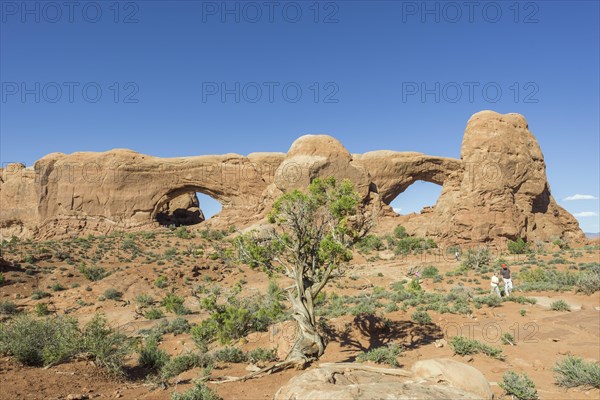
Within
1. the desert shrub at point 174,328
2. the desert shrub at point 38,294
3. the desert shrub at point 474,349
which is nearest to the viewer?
the desert shrub at point 474,349

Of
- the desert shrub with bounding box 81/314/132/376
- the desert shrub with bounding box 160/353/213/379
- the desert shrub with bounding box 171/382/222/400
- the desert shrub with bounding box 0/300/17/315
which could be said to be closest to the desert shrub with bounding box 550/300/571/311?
the desert shrub with bounding box 160/353/213/379

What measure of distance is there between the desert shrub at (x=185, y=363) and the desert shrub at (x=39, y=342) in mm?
2022

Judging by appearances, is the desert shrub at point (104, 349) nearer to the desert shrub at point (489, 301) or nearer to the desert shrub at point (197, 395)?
the desert shrub at point (197, 395)

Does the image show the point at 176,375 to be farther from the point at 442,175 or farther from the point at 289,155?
the point at 442,175

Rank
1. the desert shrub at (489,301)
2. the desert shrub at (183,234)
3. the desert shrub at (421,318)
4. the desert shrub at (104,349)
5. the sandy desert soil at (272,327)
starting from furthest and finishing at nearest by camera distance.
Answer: the desert shrub at (183,234) < the desert shrub at (489,301) < the desert shrub at (421,318) < the desert shrub at (104,349) < the sandy desert soil at (272,327)

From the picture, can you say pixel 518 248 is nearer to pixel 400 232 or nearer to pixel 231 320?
pixel 400 232

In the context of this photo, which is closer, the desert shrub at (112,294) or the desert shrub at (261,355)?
the desert shrub at (261,355)

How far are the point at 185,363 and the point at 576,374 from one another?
8101 mm

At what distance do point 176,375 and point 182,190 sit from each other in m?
35.1

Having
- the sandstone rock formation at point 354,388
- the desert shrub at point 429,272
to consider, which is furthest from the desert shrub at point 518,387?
the desert shrub at point 429,272

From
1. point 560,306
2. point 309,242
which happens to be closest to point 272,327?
point 309,242

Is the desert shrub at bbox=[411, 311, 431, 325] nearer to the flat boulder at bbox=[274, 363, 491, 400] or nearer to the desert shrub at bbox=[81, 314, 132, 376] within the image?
the flat boulder at bbox=[274, 363, 491, 400]

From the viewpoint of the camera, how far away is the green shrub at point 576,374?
616 centimetres

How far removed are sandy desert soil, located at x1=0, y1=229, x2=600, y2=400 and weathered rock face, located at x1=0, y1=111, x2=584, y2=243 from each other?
8.26 m
